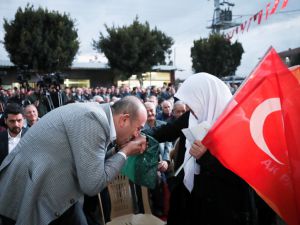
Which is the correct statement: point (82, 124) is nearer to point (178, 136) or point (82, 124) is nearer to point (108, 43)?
point (178, 136)

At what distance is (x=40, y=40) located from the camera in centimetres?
2373

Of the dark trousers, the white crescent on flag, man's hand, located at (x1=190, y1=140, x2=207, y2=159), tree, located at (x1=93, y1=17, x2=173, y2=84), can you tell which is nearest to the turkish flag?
the white crescent on flag

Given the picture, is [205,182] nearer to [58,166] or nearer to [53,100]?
[58,166]

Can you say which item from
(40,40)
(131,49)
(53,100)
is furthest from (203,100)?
(131,49)

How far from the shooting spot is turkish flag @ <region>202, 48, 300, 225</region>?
5.99 ft

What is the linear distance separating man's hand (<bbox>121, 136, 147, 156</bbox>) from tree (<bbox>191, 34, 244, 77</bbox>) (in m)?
38.8

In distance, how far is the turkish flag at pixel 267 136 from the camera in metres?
1.83

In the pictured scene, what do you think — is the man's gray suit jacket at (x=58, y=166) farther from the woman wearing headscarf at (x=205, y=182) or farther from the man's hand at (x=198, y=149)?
the woman wearing headscarf at (x=205, y=182)

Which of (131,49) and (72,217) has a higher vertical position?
(131,49)

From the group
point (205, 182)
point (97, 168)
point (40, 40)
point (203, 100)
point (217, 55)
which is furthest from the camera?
point (217, 55)

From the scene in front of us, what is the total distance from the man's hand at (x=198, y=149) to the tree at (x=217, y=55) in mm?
38717

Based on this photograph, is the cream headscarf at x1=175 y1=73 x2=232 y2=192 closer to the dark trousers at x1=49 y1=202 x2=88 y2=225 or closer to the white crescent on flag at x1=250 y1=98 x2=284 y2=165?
the white crescent on flag at x1=250 y1=98 x2=284 y2=165

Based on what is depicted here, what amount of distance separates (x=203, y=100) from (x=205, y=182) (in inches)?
23.7

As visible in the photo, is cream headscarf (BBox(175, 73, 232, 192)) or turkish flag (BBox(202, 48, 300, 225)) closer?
turkish flag (BBox(202, 48, 300, 225))
